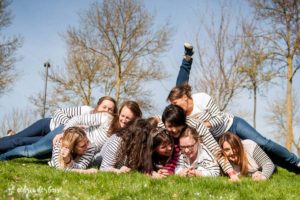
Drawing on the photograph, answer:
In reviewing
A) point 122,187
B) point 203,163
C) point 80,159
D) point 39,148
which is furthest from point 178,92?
point 39,148

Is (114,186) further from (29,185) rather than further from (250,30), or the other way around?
(250,30)

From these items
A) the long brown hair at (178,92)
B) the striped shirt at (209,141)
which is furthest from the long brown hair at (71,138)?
the striped shirt at (209,141)

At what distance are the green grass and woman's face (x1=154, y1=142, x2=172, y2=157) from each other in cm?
94

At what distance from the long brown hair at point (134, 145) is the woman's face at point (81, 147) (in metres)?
0.68

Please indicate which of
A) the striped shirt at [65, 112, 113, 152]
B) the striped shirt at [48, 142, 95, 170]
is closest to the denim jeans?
the striped shirt at [65, 112, 113, 152]

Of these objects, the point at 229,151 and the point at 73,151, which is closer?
the point at 73,151

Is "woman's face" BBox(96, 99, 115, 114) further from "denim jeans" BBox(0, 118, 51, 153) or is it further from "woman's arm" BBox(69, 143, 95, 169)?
"denim jeans" BBox(0, 118, 51, 153)

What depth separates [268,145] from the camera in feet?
30.2

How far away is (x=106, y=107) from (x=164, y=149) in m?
2.10

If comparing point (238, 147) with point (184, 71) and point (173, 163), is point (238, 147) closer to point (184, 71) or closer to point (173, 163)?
point (173, 163)

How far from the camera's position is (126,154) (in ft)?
26.3

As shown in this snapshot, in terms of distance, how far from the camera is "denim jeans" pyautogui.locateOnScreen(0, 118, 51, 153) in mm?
9953

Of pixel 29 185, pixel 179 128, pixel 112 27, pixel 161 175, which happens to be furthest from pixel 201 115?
pixel 112 27

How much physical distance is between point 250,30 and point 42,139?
14978mm
